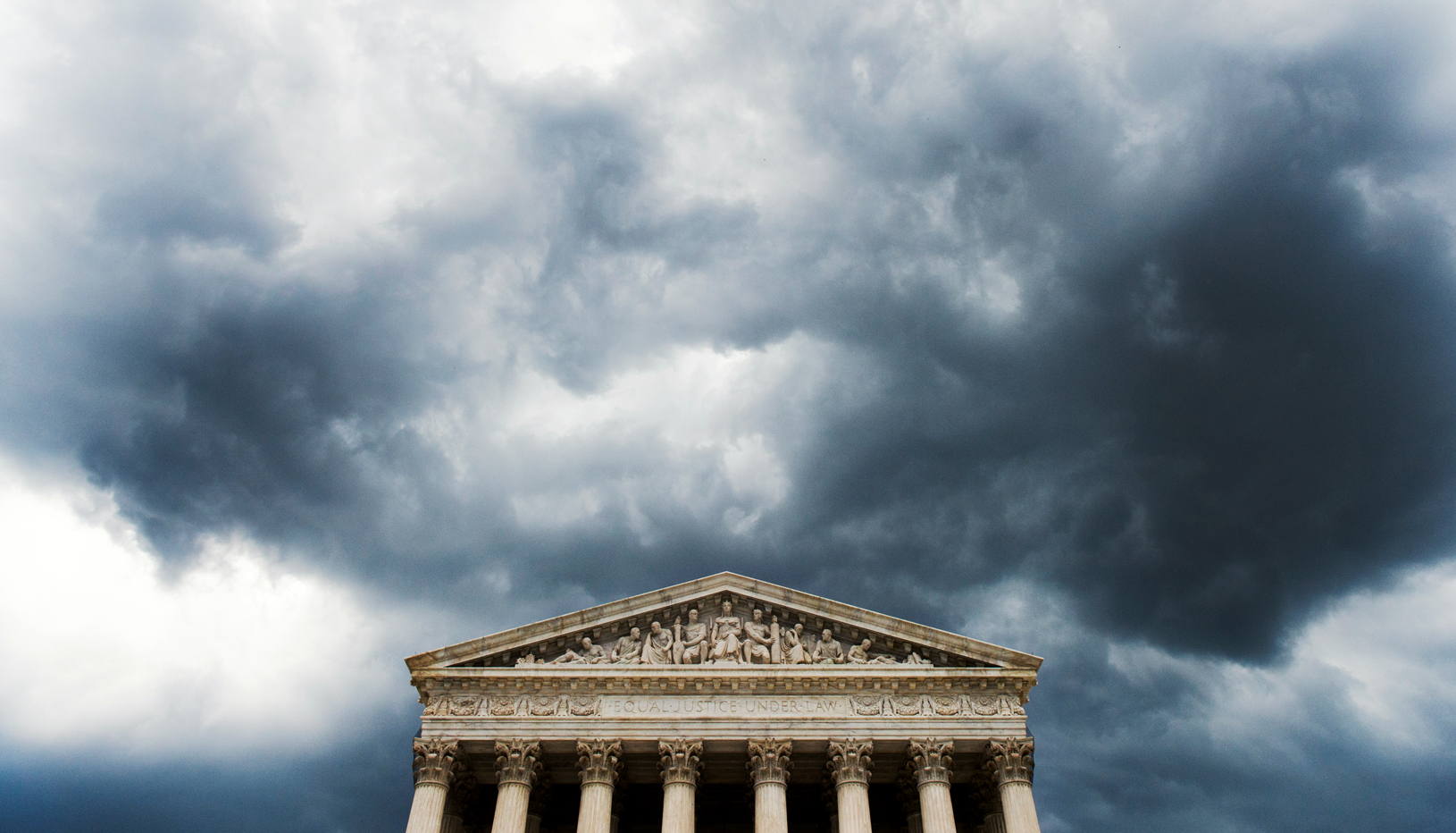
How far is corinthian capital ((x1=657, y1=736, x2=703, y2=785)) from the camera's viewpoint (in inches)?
1102

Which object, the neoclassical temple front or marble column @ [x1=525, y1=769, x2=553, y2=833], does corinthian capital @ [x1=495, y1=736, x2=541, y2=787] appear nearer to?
the neoclassical temple front

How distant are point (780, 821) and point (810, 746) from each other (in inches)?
100

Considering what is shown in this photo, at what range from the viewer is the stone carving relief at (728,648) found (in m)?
30.1

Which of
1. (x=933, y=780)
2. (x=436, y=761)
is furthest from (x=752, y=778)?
(x=436, y=761)

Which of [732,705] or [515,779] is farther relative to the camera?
[732,705]

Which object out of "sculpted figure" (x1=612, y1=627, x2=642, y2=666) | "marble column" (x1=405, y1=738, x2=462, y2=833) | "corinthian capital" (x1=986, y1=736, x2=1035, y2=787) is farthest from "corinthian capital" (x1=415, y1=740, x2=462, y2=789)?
"corinthian capital" (x1=986, y1=736, x2=1035, y2=787)

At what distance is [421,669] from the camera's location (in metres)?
29.9

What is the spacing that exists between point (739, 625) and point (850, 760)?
5.98 metres

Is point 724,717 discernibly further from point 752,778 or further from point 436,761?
point 436,761

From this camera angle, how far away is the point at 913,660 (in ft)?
98.4

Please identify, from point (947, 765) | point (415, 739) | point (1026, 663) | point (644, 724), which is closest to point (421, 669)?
point (415, 739)

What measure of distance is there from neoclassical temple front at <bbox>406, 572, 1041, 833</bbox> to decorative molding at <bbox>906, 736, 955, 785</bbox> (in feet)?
0.19

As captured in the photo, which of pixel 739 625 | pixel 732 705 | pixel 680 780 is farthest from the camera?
pixel 739 625

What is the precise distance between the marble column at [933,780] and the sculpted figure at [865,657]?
280 centimetres
